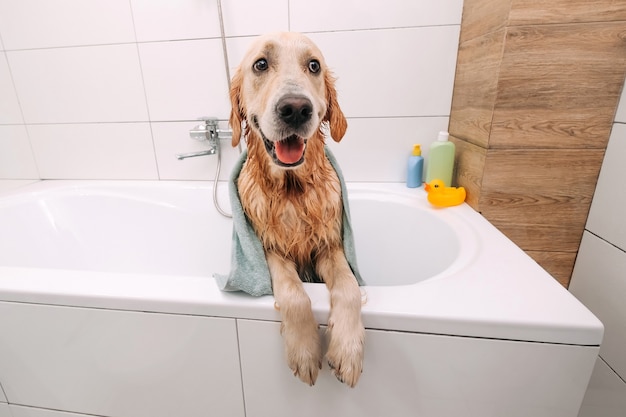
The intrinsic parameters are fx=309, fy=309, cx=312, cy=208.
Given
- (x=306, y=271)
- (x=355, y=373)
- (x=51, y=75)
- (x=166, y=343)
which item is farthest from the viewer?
(x=51, y=75)

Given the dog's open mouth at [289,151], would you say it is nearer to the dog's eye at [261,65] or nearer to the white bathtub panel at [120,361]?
the dog's eye at [261,65]

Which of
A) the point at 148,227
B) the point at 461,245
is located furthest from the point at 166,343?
the point at 148,227

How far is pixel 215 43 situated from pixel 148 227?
0.99 metres

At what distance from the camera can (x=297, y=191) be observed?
2.63ft

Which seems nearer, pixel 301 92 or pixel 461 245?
pixel 301 92

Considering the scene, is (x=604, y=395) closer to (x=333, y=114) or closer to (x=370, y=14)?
(x=333, y=114)

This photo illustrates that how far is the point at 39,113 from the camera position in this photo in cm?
168

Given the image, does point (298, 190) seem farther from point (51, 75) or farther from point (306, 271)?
point (51, 75)

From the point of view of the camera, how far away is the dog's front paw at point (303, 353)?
635mm

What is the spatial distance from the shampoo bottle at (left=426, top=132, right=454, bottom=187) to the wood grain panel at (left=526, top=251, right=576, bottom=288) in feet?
1.44

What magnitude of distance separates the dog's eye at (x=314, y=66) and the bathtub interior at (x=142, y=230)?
0.77 metres

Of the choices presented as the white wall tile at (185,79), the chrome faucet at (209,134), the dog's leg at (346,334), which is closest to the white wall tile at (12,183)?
the white wall tile at (185,79)

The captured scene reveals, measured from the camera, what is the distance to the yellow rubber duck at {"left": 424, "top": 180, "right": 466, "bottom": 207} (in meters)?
1.25

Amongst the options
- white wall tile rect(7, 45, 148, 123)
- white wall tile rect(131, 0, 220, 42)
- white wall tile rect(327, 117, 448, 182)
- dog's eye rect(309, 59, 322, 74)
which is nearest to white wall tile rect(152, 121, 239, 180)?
white wall tile rect(7, 45, 148, 123)
